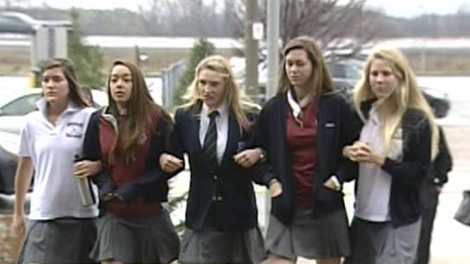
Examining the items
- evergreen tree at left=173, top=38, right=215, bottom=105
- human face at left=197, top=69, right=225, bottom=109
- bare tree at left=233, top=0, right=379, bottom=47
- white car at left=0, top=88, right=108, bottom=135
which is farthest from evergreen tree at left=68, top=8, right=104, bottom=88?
human face at left=197, top=69, right=225, bottom=109

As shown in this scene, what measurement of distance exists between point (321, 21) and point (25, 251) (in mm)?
14377

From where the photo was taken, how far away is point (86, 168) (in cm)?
498

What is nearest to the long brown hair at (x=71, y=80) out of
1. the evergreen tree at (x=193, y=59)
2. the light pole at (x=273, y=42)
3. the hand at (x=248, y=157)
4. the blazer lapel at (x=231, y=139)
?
the blazer lapel at (x=231, y=139)

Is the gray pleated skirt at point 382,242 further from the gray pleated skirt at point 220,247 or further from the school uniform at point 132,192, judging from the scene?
the school uniform at point 132,192

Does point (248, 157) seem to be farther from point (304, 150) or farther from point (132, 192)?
point (132, 192)

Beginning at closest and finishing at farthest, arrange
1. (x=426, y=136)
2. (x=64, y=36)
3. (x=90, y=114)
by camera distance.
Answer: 1. (x=426, y=136)
2. (x=90, y=114)
3. (x=64, y=36)

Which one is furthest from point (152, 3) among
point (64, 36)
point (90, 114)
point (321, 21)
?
point (90, 114)

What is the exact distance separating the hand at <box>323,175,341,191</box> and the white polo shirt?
1.28m

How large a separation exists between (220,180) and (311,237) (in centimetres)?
57

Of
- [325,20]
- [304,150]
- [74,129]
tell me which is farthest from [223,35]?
[304,150]

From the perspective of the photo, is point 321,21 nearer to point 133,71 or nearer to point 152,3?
point 152,3

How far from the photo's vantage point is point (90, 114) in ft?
17.0

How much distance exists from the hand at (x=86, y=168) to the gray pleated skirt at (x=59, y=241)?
345 millimetres

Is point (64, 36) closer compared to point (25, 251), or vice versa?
point (25, 251)
